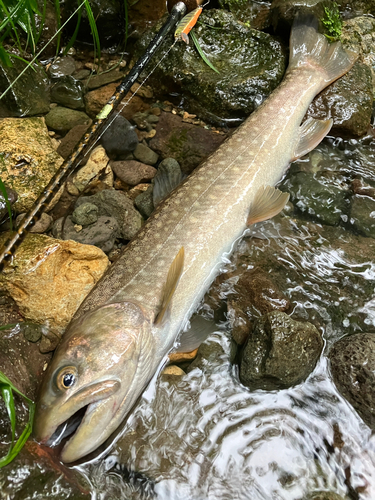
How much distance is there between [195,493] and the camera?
2.51 metres

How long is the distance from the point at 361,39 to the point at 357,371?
477 centimetres

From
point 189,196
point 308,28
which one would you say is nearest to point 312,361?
point 189,196

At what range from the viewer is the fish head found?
7.68ft

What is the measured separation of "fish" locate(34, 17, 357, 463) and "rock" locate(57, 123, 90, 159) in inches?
62.9

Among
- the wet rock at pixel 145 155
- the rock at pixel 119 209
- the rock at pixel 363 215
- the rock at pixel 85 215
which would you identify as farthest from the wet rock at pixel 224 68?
the rock at pixel 85 215

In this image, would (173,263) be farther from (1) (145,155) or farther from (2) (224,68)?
(2) (224,68)

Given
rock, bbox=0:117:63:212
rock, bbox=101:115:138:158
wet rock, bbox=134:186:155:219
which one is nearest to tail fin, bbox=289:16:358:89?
rock, bbox=101:115:138:158

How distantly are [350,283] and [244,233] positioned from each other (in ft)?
3.82

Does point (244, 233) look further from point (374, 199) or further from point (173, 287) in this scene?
point (374, 199)

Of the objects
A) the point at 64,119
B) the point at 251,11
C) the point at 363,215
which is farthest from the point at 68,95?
the point at 363,215

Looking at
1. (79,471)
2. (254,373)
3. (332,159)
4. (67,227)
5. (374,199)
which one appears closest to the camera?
(79,471)

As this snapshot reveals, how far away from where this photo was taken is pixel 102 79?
16.4 feet

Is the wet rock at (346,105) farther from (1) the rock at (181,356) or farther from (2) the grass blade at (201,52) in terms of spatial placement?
(1) the rock at (181,356)

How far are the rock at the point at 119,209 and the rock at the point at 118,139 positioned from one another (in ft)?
2.07
